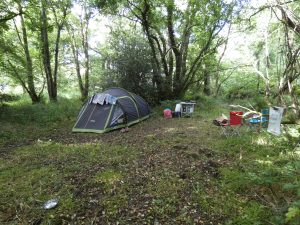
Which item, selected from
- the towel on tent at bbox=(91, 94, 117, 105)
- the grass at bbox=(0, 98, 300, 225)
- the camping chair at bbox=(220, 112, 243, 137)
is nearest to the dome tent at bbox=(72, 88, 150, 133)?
the towel on tent at bbox=(91, 94, 117, 105)

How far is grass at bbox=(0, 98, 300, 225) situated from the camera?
102 inches

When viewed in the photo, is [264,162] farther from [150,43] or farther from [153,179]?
[150,43]

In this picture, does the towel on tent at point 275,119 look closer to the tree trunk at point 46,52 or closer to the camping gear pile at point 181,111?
the camping gear pile at point 181,111

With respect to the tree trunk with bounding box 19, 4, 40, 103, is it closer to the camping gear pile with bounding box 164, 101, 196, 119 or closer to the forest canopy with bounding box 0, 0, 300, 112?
the forest canopy with bounding box 0, 0, 300, 112

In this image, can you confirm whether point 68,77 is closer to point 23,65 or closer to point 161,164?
point 23,65

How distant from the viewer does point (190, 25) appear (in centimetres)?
1000

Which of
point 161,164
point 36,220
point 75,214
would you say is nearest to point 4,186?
point 36,220

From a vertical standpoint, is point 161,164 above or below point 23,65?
below

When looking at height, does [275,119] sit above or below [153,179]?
above

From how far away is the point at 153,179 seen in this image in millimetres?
3443

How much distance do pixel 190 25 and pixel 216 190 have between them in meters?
8.75

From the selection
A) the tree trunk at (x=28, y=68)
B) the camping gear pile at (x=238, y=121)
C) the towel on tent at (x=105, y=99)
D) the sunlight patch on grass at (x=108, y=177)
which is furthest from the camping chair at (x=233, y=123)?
the tree trunk at (x=28, y=68)

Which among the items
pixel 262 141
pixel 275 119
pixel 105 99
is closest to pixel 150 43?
pixel 105 99

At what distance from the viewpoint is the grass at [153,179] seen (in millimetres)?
2602
